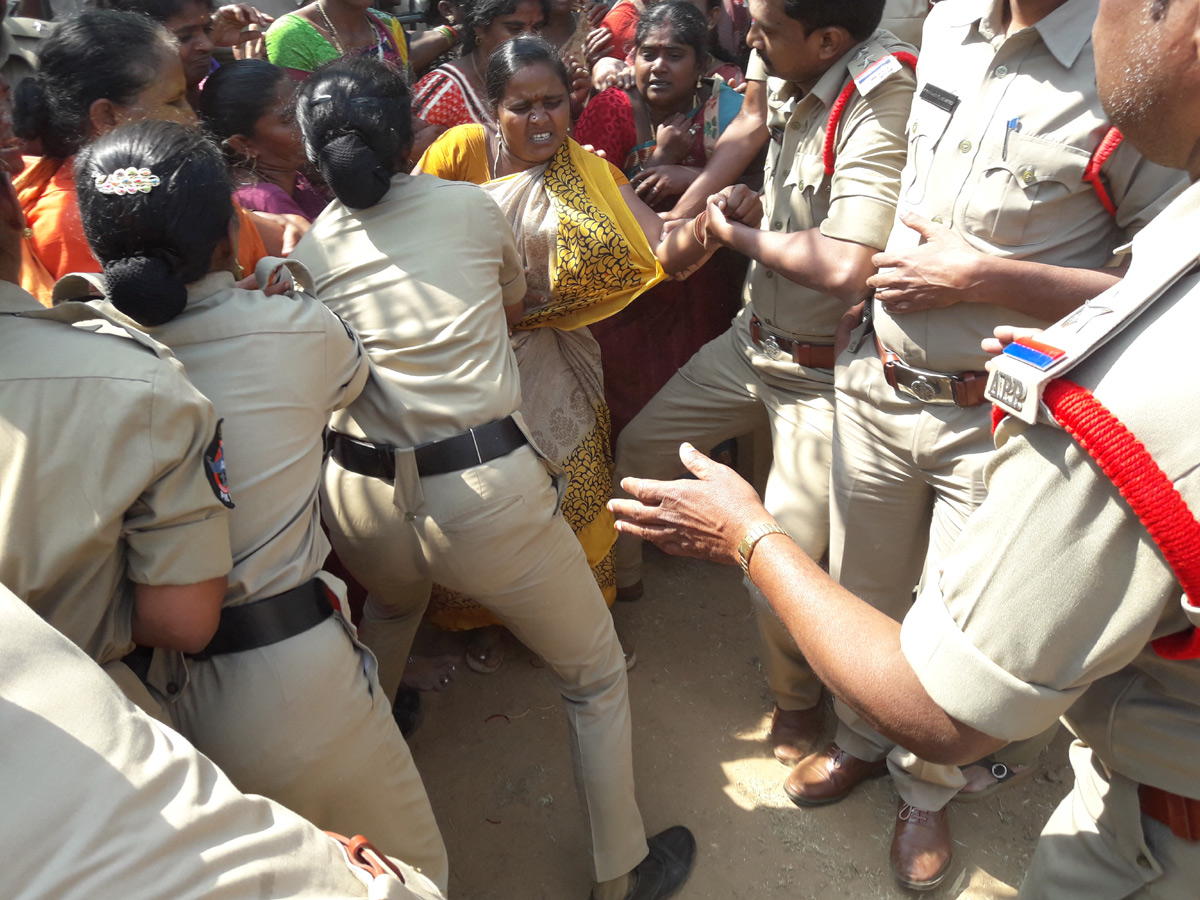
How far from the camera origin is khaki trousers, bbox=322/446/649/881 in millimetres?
2145

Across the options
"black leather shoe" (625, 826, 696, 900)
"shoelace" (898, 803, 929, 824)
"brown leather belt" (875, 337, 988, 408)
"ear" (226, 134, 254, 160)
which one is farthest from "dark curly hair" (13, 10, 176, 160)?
"shoelace" (898, 803, 929, 824)

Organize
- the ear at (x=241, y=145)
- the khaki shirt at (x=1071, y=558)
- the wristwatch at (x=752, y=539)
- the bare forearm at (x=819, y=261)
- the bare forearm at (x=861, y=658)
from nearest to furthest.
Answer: the khaki shirt at (x=1071, y=558) → the bare forearm at (x=861, y=658) → the wristwatch at (x=752, y=539) → the bare forearm at (x=819, y=261) → the ear at (x=241, y=145)

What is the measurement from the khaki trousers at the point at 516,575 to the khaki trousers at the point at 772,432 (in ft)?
2.21

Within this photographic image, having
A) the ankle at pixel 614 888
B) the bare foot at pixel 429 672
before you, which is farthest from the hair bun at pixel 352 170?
the ankle at pixel 614 888

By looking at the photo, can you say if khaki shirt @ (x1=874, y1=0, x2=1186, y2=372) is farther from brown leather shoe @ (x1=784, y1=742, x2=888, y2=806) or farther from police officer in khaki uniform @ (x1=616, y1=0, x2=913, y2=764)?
brown leather shoe @ (x1=784, y1=742, x2=888, y2=806)

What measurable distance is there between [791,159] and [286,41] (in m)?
2.16

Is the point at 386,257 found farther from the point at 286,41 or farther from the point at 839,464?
the point at 286,41

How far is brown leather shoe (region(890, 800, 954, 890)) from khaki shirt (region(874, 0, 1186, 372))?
130cm

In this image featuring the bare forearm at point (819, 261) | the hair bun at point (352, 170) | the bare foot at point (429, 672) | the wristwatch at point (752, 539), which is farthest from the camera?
the bare foot at point (429, 672)

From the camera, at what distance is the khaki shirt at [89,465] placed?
1.31 m

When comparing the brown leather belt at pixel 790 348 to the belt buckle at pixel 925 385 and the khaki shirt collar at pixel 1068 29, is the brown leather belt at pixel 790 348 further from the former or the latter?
the khaki shirt collar at pixel 1068 29

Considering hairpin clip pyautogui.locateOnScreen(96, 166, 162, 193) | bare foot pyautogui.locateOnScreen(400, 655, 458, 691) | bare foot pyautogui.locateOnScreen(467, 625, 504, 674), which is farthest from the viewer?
bare foot pyautogui.locateOnScreen(467, 625, 504, 674)

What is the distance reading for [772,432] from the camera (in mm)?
3018

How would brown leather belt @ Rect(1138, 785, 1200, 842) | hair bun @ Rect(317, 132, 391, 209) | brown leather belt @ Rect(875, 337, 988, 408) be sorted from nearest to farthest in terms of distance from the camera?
brown leather belt @ Rect(1138, 785, 1200, 842) < hair bun @ Rect(317, 132, 391, 209) < brown leather belt @ Rect(875, 337, 988, 408)
